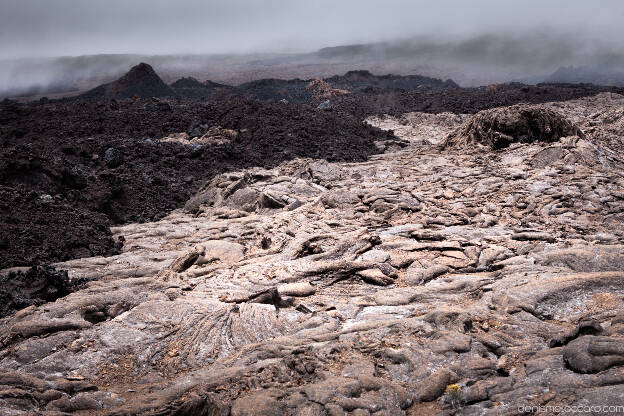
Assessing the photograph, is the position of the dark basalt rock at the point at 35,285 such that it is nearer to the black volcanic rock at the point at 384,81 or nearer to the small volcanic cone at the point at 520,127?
the small volcanic cone at the point at 520,127

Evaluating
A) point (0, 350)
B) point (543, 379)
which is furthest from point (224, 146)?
point (543, 379)

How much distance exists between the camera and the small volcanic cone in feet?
39.1

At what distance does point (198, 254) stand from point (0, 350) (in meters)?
3.31

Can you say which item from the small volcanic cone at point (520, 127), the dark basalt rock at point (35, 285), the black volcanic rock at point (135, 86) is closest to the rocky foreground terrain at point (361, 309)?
the dark basalt rock at point (35, 285)

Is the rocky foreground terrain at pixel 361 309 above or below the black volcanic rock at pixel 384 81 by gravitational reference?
below

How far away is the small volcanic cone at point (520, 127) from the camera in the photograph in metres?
11.9

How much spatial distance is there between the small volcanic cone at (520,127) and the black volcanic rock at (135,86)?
1549 inches

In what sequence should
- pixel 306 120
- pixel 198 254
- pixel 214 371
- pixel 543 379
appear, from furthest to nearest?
1. pixel 306 120
2. pixel 198 254
3. pixel 214 371
4. pixel 543 379

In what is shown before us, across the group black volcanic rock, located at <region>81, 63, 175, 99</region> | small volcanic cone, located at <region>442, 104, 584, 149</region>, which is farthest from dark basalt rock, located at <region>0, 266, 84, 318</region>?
black volcanic rock, located at <region>81, 63, 175, 99</region>

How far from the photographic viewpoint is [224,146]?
636 inches

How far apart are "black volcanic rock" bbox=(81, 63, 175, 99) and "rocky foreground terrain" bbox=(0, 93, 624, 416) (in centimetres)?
3819

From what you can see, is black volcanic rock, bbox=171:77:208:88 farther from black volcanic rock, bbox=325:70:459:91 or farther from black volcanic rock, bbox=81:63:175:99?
black volcanic rock, bbox=325:70:459:91

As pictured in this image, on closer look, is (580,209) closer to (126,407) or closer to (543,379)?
(543,379)

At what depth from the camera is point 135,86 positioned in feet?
140
